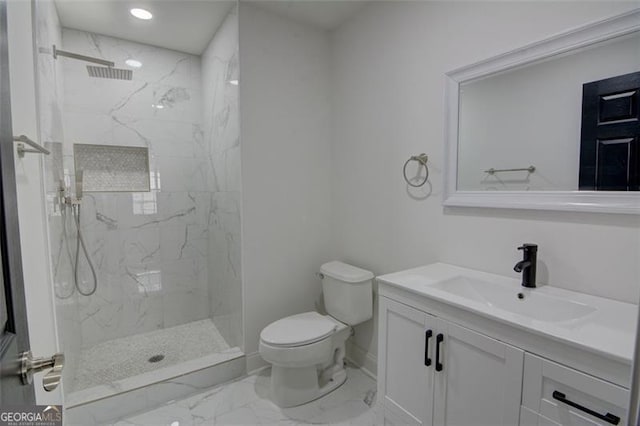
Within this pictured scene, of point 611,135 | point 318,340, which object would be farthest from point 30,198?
point 611,135

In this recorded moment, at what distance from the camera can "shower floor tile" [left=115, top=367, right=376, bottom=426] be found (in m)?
1.83

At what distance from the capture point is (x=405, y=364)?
142 centimetres

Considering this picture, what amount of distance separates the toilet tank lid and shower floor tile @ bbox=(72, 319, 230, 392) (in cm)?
110

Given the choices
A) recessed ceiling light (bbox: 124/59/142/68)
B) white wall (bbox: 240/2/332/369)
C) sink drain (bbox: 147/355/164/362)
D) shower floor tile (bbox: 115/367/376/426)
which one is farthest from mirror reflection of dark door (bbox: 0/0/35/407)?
recessed ceiling light (bbox: 124/59/142/68)

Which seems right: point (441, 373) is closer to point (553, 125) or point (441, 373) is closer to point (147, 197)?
point (553, 125)

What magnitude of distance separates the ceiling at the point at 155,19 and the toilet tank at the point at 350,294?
6.79 ft

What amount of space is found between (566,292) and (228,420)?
1.89 m

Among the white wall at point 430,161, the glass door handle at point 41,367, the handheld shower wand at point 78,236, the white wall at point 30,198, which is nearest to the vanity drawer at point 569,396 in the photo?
the white wall at point 430,161

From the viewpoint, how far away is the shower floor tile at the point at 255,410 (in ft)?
6.01

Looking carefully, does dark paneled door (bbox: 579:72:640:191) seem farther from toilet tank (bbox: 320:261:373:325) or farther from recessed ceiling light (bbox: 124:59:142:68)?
recessed ceiling light (bbox: 124:59:142:68)

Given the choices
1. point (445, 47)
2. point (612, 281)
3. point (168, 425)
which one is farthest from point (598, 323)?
point (168, 425)

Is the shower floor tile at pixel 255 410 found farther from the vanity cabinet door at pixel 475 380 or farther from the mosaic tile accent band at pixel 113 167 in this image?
the mosaic tile accent band at pixel 113 167

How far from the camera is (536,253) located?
1322 millimetres

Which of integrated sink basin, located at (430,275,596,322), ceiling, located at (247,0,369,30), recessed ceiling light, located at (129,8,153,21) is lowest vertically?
integrated sink basin, located at (430,275,596,322)
